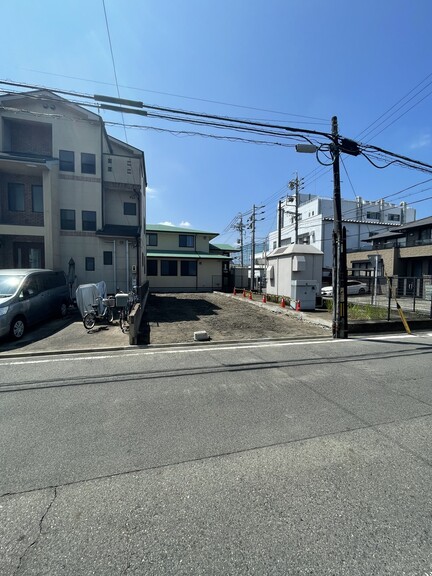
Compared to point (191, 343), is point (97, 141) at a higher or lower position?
higher

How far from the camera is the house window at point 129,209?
18419 millimetres

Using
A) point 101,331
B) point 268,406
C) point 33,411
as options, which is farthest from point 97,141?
point 268,406

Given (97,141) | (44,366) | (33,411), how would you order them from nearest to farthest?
(33,411)
(44,366)
(97,141)

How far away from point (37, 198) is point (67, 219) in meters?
2.04

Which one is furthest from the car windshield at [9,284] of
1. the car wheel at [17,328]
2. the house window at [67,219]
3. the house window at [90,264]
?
the house window at [67,219]

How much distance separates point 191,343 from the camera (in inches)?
302

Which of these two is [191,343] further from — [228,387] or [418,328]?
[418,328]

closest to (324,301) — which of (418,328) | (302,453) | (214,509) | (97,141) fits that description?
(418,328)

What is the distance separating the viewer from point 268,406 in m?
3.90

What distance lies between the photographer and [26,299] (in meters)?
8.57

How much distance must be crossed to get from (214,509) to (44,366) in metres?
4.95

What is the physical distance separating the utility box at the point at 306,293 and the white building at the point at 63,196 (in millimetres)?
9198

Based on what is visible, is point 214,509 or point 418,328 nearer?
point 214,509

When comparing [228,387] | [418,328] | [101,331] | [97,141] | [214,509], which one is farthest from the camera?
[97,141]
